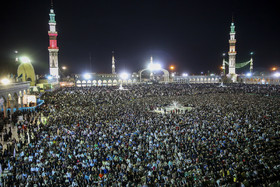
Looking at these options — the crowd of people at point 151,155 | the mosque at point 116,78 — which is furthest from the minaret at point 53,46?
the crowd of people at point 151,155

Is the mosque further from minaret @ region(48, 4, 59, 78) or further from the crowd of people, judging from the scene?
the crowd of people

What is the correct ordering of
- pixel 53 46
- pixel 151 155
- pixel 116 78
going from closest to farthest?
1. pixel 151 155
2. pixel 53 46
3. pixel 116 78

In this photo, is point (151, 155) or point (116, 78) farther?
point (116, 78)

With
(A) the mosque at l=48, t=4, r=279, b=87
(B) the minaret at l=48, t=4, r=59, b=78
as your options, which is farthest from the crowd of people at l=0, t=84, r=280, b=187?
(B) the minaret at l=48, t=4, r=59, b=78

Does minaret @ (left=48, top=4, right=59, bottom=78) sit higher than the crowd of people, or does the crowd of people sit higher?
minaret @ (left=48, top=4, right=59, bottom=78)

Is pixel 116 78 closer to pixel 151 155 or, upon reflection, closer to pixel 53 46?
pixel 53 46

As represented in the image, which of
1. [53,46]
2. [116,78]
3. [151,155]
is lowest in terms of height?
[151,155]

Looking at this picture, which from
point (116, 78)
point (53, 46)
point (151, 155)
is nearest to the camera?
point (151, 155)

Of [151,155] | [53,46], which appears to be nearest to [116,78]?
[53,46]

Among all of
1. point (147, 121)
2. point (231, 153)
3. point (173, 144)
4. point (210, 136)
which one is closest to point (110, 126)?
point (147, 121)

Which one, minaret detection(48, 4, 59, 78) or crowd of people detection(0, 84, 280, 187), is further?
minaret detection(48, 4, 59, 78)

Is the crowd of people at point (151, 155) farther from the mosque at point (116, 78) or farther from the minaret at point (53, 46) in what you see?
the minaret at point (53, 46)

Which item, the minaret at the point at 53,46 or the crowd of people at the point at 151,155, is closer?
the crowd of people at the point at 151,155
